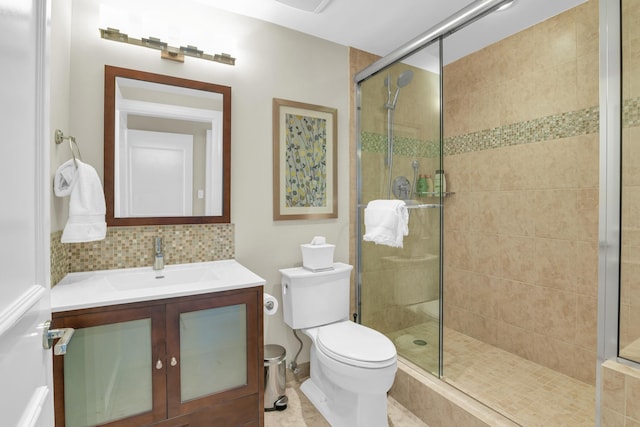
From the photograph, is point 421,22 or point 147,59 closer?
point 147,59

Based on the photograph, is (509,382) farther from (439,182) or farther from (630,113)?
(630,113)

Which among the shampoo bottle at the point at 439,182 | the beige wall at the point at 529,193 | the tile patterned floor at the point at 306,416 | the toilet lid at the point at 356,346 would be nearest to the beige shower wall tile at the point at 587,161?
the beige wall at the point at 529,193

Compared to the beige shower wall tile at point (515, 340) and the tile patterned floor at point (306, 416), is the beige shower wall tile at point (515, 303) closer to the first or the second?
the beige shower wall tile at point (515, 340)

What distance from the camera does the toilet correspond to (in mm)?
1540

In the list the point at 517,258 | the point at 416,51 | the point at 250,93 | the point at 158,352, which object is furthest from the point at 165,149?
the point at 517,258

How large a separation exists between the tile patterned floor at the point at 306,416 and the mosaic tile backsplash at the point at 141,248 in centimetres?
95

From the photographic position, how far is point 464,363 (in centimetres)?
222

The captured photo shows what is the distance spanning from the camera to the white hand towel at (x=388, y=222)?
196 centimetres

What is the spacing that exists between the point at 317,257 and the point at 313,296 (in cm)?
24

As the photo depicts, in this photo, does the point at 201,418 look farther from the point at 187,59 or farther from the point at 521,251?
the point at 521,251

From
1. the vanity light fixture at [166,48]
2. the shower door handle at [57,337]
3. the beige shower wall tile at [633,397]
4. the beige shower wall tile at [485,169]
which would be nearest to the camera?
the shower door handle at [57,337]

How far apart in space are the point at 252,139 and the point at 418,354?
172cm

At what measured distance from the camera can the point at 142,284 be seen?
1638 mm

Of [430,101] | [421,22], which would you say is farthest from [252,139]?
[421,22]
